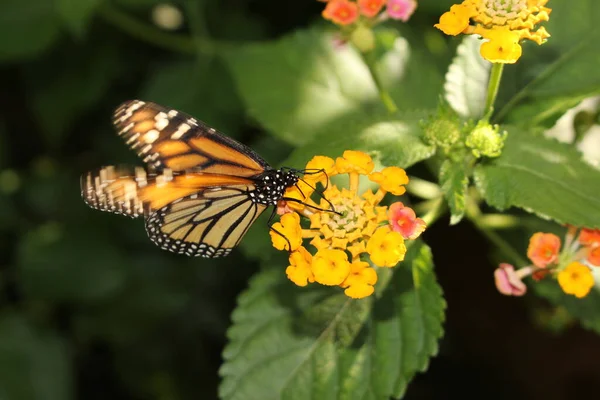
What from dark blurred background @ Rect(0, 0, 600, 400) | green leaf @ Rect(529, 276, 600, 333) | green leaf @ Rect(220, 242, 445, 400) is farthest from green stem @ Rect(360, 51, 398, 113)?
dark blurred background @ Rect(0, 0, 600, 400)

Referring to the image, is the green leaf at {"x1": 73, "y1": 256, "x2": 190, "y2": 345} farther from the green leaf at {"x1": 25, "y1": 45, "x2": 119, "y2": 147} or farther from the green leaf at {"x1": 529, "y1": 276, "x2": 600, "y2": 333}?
the green leaf at {"x1": 529, "y1": 276, "x2": 600, "y2": 333}

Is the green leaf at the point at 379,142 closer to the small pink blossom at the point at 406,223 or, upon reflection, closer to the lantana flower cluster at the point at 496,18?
the small pink blossom at the point at 406,223

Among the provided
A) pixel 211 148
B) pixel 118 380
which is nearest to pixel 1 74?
pixel 118 380

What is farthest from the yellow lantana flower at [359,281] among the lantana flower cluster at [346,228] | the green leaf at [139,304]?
the green leaf at [139,304]

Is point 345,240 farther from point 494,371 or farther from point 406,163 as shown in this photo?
point 494,371

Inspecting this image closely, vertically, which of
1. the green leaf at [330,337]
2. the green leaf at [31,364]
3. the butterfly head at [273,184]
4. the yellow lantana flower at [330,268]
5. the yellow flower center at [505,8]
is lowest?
the green leaf at [31,364]

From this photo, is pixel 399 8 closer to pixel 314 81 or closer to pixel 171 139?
pixel 314 81
